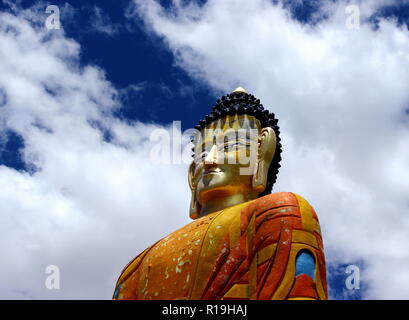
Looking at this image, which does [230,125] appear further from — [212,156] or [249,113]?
[212,156]

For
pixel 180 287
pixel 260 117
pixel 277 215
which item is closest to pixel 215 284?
pixel 180 287

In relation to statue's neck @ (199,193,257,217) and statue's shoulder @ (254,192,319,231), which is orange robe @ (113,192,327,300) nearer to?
statue's shoulder @ (254,192,319,231)

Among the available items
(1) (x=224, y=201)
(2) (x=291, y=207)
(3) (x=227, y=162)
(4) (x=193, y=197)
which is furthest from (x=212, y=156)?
(2) (x=291, y=207)

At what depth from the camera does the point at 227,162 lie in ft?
28.6

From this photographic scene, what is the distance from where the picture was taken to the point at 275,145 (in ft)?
29.9

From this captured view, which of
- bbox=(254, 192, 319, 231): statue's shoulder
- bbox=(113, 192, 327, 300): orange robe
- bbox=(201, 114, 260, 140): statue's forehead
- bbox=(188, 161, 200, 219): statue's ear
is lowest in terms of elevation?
bbox=(113, 192, 327, 300): orange robe

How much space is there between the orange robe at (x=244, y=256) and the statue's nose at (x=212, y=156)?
2.50ft

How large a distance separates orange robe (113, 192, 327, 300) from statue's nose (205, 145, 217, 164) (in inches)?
30.0

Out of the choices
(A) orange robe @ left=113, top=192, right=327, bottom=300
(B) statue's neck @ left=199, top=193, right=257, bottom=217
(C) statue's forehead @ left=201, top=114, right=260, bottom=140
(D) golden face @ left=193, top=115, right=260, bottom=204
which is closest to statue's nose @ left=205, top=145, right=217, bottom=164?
(D) golden face @ left=193, top=115, right=260, bottom=204

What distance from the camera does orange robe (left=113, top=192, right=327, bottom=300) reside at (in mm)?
6984

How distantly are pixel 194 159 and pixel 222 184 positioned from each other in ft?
2.81

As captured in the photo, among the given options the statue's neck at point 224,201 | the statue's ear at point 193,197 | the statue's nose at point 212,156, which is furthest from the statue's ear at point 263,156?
the statue's ear at point 193,197

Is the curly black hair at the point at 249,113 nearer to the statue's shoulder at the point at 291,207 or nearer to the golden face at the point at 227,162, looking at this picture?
the golden face at the point at 227,162

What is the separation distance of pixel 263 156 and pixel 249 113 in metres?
0.74
